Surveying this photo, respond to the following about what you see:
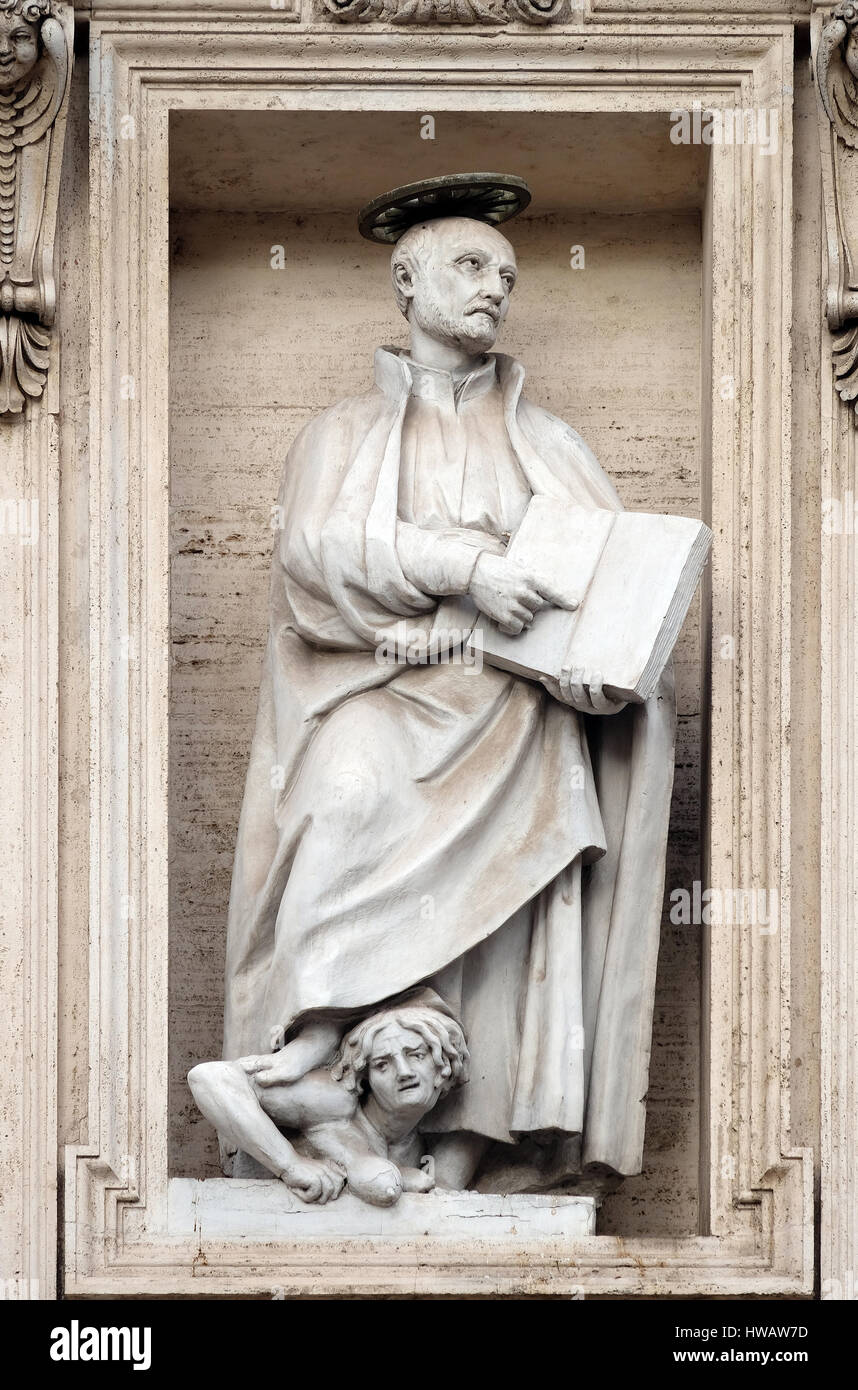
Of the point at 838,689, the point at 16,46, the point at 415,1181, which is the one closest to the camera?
Answer: the point at 415,1181

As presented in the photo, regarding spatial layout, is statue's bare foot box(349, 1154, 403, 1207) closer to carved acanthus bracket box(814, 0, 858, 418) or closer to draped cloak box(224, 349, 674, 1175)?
draped cloak box(224, 349, 674, 1175)

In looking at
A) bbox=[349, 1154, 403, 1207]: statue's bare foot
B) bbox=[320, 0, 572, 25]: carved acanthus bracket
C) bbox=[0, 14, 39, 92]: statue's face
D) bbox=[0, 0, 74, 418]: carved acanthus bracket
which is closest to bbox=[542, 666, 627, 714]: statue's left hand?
bbox=[349, 1154, 403, 1207]: statue's bare foot

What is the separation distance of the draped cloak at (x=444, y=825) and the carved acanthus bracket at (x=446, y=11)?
1002mm

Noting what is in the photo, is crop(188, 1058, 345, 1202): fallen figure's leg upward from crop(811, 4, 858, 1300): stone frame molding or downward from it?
downward

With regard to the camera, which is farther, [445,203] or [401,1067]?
[445,203]

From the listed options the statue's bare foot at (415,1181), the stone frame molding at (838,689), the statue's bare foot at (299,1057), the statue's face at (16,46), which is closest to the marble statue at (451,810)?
the statue's bare foot at (299,1057)

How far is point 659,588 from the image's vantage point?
25.5ft

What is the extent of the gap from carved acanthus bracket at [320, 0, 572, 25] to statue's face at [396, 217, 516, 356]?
1.70 feet

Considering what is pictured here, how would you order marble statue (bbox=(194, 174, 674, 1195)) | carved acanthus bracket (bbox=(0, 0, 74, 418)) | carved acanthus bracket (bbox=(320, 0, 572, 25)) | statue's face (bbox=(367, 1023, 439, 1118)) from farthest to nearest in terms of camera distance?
carved acanthus bracket (bbox=(320, 0, 572, 25))
carved acanthus bracket (bbox=(0, 0, 74, 418))
marble statue (bbox=(194, 174, 674, 1195))
statue's face (bbox=(367, 1023, 439, 1118))

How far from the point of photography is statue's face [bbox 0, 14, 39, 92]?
26.7 feet

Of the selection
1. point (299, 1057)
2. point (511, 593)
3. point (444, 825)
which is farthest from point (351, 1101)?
point (511, 593)

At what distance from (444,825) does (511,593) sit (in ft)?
1.66

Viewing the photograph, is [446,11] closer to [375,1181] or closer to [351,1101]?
[351,1101]

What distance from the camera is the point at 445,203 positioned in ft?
27.1
